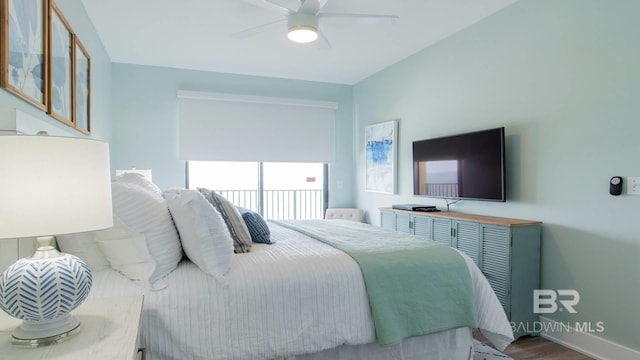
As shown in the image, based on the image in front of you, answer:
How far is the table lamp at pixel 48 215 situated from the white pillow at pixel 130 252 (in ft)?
1.53

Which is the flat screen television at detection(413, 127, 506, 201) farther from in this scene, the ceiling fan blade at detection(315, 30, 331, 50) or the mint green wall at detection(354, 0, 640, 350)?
the ceiling fan blade at detection(315, 30, 331, 50)

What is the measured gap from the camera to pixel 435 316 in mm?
1968

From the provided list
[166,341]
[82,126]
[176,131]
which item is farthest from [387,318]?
[176,131]

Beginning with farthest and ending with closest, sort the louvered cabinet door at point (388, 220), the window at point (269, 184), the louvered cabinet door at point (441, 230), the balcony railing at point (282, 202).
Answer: the balcony railing at point (282, 202)
the window at point (269, 184)
the louvered cabinet door at point (388, 220)
the louvered cabinet door at point (441, 230)

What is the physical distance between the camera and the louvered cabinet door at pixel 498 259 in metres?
2.69

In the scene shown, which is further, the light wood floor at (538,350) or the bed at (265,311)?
the light wood floor at (538,350)

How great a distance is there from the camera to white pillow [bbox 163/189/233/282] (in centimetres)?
171

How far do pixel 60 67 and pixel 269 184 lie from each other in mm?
3279

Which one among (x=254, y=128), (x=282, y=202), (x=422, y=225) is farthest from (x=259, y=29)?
(x=282, y=202)

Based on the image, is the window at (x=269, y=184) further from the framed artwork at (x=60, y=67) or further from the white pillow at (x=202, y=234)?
the white pillow at (x=202, y=234)

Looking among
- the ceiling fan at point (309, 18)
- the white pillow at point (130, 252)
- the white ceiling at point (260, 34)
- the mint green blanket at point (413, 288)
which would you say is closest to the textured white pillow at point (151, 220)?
the white pillow at point (130, 252)

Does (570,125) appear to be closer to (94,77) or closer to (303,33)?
(303,33)

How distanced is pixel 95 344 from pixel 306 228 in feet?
6.25

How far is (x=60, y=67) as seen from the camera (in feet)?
7.56
